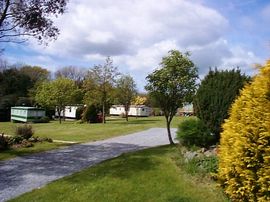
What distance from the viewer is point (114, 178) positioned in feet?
29.8

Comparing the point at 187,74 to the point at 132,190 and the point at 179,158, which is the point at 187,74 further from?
the point at 132,190

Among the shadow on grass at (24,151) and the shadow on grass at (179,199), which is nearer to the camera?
the shadow on grass at (179,199)

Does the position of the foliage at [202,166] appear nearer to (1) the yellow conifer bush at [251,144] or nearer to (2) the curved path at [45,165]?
(1) the yellow conifer bush at [251,144]

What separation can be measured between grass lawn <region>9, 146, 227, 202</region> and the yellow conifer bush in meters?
1.67

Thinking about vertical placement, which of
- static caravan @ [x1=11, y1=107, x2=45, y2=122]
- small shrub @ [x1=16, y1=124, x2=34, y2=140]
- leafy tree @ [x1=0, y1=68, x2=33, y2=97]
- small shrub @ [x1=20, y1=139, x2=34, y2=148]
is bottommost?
small shrub @ [x1=20, y1=139, x2=34, y2=148]

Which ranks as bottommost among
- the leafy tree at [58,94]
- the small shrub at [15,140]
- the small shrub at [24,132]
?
the small shrub at [15,140]

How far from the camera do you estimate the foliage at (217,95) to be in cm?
1046

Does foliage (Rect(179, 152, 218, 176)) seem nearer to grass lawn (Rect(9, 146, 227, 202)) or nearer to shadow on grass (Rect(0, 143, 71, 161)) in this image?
grass lawn (Rect(9, 146, 227, 202))

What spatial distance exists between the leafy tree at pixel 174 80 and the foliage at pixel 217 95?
369 centimetres

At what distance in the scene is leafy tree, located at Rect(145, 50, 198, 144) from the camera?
596 inches

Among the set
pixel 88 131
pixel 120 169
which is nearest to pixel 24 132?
pixel 88 131

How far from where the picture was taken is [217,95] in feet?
35.0

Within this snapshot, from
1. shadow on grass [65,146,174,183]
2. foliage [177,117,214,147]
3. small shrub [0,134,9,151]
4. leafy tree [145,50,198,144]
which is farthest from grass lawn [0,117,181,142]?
foliage [177,117,214,147]

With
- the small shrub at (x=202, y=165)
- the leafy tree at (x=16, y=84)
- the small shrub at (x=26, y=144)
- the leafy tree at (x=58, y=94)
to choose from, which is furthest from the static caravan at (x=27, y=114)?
the small shrub at (x=202, y=165)
